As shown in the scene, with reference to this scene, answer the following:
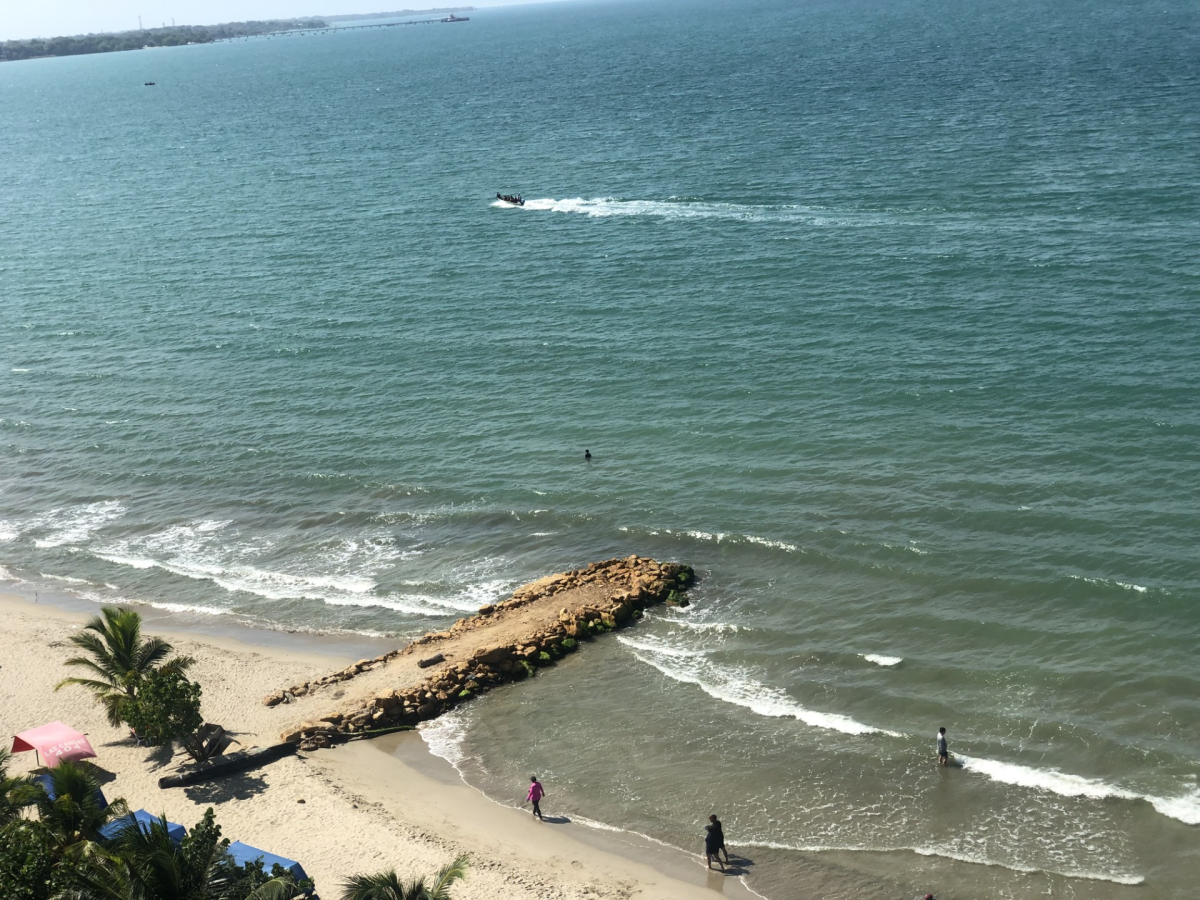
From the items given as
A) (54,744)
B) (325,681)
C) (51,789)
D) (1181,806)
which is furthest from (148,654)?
(1181,806)

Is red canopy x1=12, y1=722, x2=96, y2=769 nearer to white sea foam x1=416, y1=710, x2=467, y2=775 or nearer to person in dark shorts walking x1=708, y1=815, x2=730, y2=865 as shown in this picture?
white sea foam x1=416, y1=710, x2=467, y2=775

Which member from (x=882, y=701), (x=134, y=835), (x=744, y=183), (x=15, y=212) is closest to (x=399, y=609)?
(x=882, y=701)

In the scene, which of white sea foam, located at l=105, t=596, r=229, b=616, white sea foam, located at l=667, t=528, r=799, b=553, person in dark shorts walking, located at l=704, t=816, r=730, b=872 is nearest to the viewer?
person in dark shorts walking, located at l=704, t=816, r=730, b=872

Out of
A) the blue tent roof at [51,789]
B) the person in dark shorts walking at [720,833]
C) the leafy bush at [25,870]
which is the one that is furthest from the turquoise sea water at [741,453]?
the leafy bush at [25,870]

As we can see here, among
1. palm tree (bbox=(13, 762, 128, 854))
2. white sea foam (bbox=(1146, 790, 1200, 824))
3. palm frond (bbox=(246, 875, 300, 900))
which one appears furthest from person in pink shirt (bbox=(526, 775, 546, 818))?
white sea foam (bbox=(1146, 790, 1200, 824))

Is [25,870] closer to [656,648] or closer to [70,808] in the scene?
[70,808]
